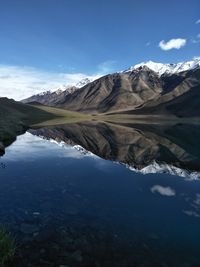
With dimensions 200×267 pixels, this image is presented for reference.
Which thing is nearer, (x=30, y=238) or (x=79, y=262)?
(x=79, y=262)

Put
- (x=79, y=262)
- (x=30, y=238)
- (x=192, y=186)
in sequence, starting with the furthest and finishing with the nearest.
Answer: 1. (x=192, y=186)
2. (x=30, y=238)
3. (x=79, y=262)

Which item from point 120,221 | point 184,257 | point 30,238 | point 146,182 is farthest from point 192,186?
point 30,238

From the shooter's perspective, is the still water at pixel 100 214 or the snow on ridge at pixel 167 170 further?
the snow on ridge at pixel 167 170

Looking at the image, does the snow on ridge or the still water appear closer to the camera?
the still water

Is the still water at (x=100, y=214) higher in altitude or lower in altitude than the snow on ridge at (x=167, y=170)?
higher

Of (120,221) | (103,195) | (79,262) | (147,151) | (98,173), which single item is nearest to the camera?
(79,262)

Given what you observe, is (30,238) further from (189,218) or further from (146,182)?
(146,182)

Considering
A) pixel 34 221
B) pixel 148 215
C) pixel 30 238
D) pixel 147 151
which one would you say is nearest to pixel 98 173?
pixel 148 215

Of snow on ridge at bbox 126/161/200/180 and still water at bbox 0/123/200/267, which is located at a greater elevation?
still water at bbox 0/123/200/267

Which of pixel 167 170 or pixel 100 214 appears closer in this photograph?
pixel 100 214

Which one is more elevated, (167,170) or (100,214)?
(100,214)

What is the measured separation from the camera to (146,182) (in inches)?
1181

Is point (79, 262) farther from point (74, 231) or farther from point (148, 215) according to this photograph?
point (148, 215)

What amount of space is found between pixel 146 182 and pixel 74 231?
1399 cm
